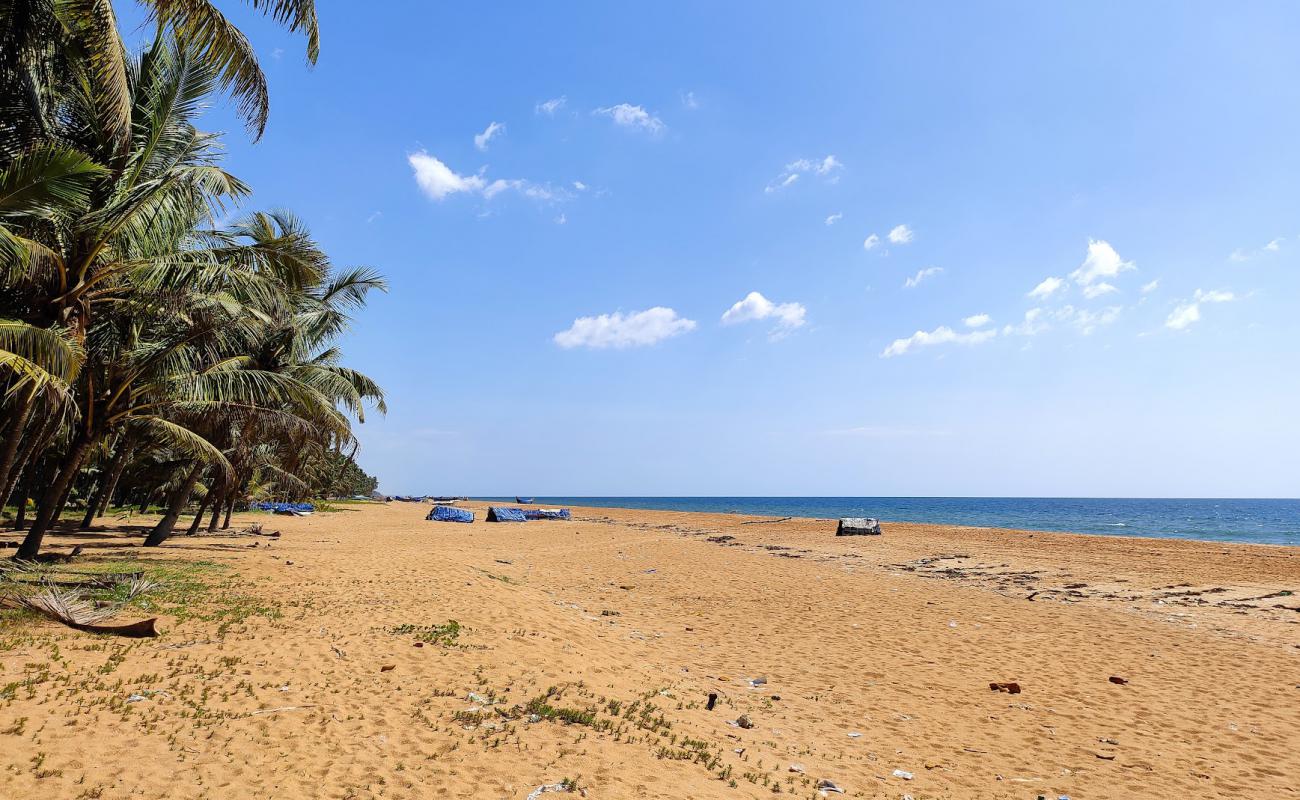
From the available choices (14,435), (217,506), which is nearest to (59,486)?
(14,435)

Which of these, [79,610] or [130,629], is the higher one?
[79,610]

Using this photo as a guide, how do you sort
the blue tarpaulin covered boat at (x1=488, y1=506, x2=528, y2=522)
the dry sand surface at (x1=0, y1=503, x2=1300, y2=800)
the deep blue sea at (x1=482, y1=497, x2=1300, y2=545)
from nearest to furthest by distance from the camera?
the dry sand surface at (x1=0, y1=503, x2=1300, y2=800) → the blue tarpaulin covered boat at (x1=488, y1=506, x2=528, y2=522) → the deep blue sea at (x1=482, y1=497, x2=1300, y2=545)

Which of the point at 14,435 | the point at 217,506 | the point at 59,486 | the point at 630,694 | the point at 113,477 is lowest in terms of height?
the point at 630,694

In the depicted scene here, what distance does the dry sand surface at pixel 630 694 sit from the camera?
206 inches

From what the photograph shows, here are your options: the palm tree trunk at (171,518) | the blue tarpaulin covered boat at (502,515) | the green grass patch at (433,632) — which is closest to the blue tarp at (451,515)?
the blue tarpaulin covered boat at (502,515)

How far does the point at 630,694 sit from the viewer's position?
301 inches

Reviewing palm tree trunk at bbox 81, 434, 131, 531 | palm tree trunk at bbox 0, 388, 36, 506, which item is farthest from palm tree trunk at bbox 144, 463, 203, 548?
palm tree trunk at bbox 0, 388, 36, 506

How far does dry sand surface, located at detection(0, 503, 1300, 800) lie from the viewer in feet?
17.2

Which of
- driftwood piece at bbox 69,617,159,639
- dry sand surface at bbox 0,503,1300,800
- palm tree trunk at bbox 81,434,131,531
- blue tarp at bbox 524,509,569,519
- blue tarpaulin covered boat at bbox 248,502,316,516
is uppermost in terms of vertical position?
palm tree trunk at bbox 81,434,131,531

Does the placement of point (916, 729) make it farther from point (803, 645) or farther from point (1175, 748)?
point (803, 645)

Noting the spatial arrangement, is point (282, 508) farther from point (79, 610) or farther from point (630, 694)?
point (630, 694)

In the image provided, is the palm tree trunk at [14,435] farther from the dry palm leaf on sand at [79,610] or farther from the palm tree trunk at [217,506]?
the palm tree trunk at [217,506]

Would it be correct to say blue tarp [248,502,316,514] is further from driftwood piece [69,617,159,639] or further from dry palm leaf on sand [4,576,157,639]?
driftwood piece [69,617,159,639]

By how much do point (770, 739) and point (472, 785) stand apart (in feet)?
10.6
